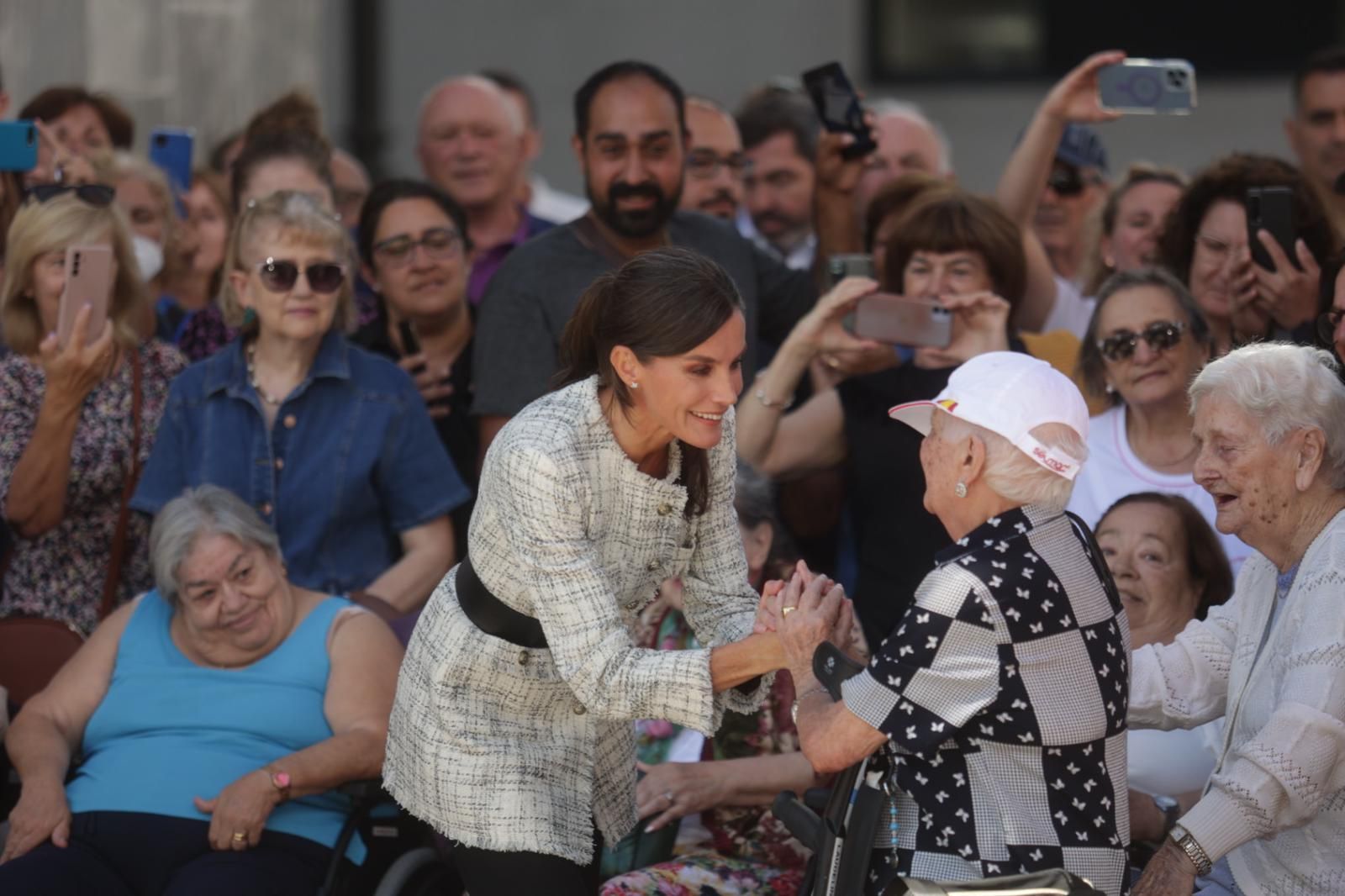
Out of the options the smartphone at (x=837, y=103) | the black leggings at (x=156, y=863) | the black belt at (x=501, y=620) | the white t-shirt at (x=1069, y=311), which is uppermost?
the smartphone at (x=837, y=103)

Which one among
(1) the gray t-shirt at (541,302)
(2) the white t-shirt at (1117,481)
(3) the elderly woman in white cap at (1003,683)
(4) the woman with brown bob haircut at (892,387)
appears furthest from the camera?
(1) the gray t-shirt at (541,302)

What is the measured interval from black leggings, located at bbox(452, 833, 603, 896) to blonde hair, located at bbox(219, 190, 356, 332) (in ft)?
6.97

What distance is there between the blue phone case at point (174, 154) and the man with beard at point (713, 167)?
1.71 meters

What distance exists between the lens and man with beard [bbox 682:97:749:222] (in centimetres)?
630

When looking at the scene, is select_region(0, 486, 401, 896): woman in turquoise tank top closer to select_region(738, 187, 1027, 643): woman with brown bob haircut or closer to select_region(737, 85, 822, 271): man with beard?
select_region(738, 187, 1027, 643): woman with brown bob haircut

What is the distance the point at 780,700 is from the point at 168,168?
3167 millimetres

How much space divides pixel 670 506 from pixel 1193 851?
43.9 inches

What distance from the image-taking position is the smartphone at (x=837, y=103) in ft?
18.3

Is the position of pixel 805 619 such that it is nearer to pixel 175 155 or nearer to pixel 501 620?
pixel 501 620

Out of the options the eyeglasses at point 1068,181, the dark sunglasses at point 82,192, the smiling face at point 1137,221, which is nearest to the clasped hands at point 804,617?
the dark sunglasses at point 82,192

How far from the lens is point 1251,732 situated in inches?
132

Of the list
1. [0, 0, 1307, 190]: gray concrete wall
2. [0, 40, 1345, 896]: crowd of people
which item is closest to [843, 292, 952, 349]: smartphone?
[0, 40, 1345, 896]: crowd of people

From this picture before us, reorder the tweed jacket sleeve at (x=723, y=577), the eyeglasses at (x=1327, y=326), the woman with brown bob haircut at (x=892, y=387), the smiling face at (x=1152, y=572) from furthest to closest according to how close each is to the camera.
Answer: the woman with brown bob haircut at (x=892, y=387) < the smiling face at (x=1152, y=572) < the eyeglasses at (x=1327, y=326) < the tweed jacket sleeve at (x=723, y=577)

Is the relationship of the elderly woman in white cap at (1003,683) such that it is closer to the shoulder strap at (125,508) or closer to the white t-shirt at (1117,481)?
the white t-shirt at (1117,481)
